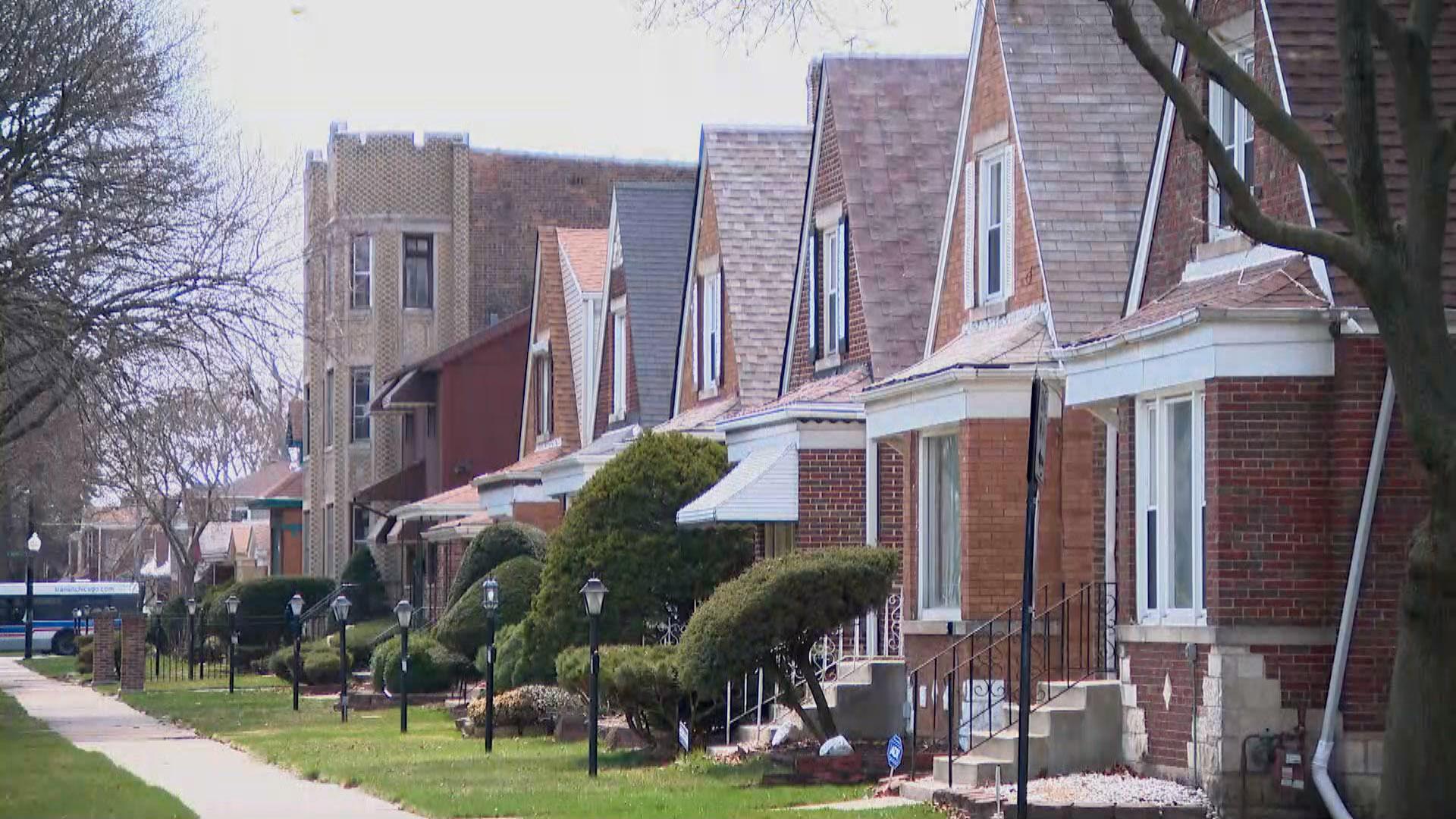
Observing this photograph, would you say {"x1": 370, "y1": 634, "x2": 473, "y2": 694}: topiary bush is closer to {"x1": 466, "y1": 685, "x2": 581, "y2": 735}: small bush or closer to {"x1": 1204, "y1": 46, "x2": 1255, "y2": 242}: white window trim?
{"x1": 466, "y1": 685, "x2": 581, "y2": 735}: small bush

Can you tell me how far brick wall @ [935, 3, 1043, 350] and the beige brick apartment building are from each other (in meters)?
31.4

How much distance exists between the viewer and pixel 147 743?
3016cm

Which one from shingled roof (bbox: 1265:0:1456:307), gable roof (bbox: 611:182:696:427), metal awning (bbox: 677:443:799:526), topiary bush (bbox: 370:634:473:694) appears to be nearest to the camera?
shingled roof (bbox: 1265:0:1456:307)

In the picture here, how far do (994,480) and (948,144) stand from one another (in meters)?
8.12

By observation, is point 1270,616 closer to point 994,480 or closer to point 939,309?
point 994,480

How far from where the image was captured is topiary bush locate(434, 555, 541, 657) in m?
33.8

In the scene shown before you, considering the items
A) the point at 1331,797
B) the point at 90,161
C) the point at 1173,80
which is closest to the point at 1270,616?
the point at 1331,797

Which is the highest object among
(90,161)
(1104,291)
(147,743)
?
(90,161)

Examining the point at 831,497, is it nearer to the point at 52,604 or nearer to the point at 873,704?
the point at 873,704

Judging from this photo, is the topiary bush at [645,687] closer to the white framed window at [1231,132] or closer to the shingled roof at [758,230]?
the white framed window at [1231,132]

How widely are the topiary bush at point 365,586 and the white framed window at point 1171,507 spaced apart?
3655 centimetres

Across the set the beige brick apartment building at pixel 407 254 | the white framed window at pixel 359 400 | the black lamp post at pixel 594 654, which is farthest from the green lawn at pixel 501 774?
the white framed window at pixel 359 400

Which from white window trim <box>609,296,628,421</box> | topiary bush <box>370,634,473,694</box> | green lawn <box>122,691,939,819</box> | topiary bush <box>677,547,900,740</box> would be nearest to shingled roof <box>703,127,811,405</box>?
white window trim <box>609,296,628,421</box>

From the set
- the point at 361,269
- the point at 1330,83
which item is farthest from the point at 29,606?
the point at 1330,83
